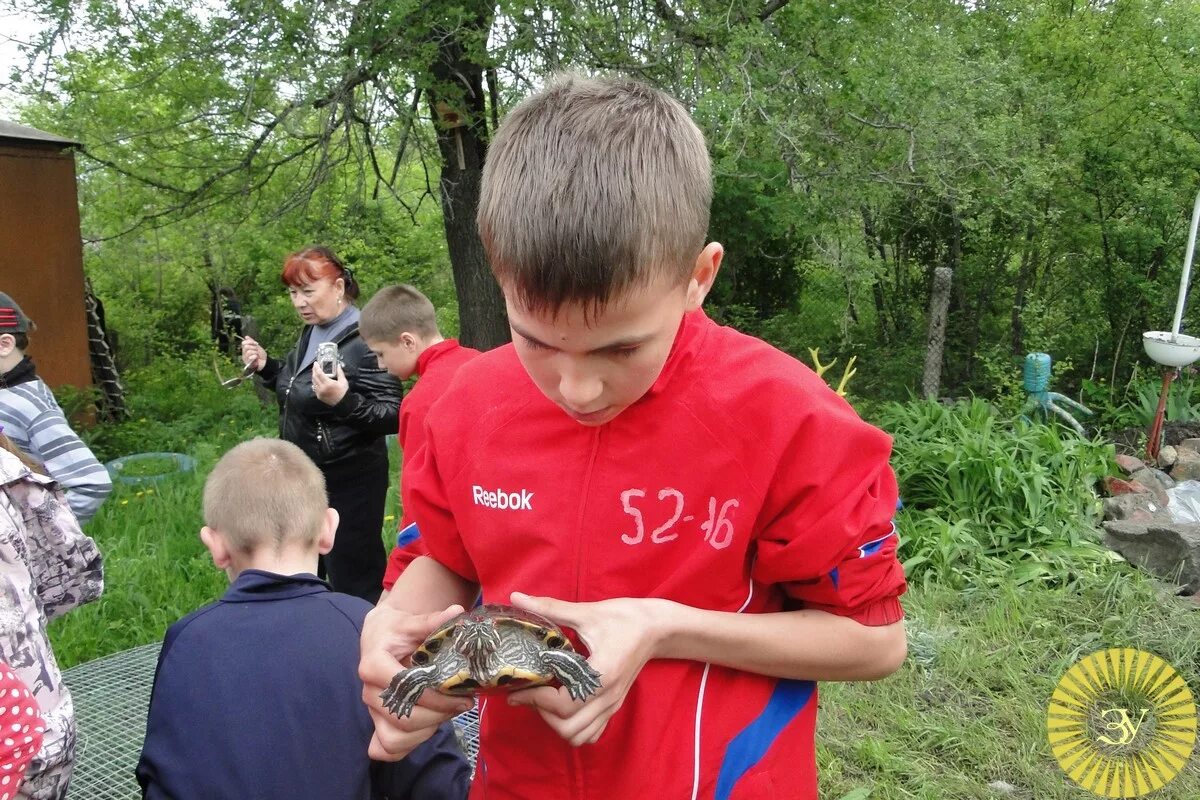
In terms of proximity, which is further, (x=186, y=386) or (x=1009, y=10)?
(x=186, y=386)

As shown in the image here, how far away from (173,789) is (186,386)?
12863mm

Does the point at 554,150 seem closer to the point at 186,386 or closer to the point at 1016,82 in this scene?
the point at 1016,82

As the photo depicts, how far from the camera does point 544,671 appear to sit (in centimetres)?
118

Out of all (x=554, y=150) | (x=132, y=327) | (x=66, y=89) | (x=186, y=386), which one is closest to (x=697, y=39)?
(x=66, y=89)

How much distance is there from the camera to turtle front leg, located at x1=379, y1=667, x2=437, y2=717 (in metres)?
1.26

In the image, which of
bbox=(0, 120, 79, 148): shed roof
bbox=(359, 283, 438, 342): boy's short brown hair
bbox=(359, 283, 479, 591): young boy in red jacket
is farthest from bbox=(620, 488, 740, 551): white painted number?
bbox=(0, 120, 79, 148): shed roof

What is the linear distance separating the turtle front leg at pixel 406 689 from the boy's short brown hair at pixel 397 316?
9.67 ft

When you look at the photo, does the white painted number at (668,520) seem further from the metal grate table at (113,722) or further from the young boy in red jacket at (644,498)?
the metal grate table at (113,722)

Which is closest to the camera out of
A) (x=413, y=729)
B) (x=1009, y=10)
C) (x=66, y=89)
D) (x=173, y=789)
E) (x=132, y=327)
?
(x=413, y=729)

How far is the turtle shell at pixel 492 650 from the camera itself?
1178 millimetres

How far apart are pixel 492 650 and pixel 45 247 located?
10.0m

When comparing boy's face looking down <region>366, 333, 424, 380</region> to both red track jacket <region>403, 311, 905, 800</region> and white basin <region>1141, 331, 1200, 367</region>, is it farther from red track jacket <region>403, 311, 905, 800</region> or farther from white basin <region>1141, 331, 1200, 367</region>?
white basin <region>1141, 331, 1200, 367</region>

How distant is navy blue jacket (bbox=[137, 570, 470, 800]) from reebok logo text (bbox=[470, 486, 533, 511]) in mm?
940

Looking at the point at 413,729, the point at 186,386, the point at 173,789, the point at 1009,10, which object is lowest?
the point at 186,386
